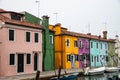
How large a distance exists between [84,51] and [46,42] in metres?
13.1

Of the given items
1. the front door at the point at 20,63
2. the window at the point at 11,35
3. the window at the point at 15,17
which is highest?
the window at the point at 15,17

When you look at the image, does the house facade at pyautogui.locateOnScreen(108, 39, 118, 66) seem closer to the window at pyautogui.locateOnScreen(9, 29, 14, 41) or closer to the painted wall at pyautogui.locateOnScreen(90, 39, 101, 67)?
the painted wall at pyautogui.locateOnScreen(90, 39, 101, 67)

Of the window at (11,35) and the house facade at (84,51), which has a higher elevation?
the window at (11,35)

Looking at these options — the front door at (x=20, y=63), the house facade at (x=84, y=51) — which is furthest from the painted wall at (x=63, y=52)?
the front door at (x=20, y=63)

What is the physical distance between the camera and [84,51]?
167 feet

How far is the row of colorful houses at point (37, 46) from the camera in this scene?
32000 millimetres

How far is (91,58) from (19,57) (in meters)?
22.4

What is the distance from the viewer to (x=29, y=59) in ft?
116

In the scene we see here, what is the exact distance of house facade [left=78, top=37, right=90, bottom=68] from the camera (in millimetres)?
49562

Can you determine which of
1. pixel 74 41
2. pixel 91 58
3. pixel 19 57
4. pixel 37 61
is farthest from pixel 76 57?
pixel 19 57

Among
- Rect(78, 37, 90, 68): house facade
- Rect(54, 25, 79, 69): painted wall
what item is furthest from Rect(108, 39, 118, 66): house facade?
Rect(54, 25, 79, 69): painted wall

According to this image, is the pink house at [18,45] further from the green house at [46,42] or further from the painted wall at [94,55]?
the painted wall at [94,55]

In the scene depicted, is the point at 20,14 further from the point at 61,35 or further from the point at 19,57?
the point at 61,35

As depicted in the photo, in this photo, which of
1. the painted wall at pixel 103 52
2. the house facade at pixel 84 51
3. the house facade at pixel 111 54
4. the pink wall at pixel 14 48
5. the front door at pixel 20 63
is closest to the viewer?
the pink wall at pixel 14 48
